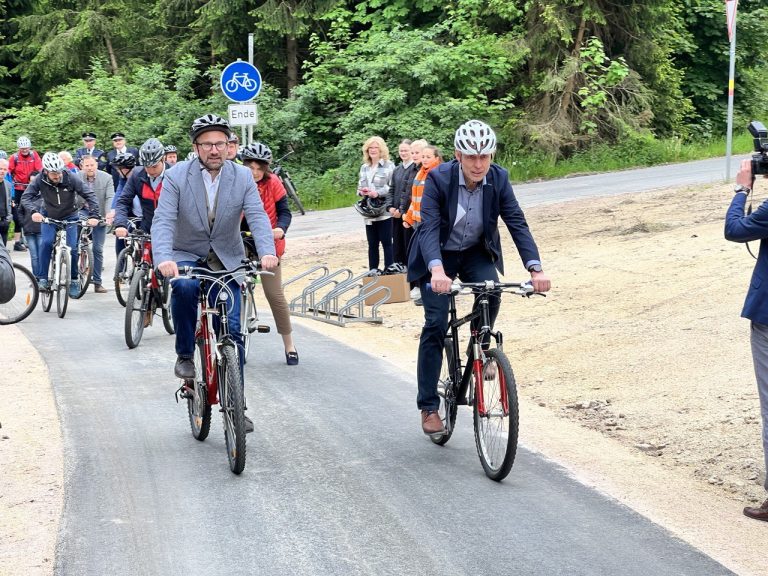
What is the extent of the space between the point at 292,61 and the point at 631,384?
26.8 m

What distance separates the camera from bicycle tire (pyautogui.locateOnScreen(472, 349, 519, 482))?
261 inches

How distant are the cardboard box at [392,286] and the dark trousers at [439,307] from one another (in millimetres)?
7277

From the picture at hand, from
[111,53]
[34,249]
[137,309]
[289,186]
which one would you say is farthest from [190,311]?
[111,53]

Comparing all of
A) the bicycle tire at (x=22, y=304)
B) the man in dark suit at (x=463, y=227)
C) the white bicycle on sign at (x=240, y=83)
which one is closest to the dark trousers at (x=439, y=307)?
the man in dark suit at (x=463, y=227)

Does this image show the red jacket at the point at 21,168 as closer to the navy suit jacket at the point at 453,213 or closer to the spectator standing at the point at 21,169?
the spectator standing at the point at 21,169

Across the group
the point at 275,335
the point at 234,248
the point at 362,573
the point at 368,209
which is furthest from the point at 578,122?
the point at 362,573

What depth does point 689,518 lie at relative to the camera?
618 cm

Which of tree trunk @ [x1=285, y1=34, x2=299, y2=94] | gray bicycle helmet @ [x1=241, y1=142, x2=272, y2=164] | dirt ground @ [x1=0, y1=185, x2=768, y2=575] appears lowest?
dirt ground @ [x1=0, y1=185, x2=768, y2=575]

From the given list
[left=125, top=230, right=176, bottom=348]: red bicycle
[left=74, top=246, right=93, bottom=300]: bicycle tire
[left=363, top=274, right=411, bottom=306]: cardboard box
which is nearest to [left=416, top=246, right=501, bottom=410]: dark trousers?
[left=125, top=230, right=176, bottom=348]: red bicycle

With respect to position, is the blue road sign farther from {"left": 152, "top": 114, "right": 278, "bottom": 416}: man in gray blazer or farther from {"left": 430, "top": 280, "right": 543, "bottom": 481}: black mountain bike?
{"left": 430, "top": 280, "right": 543, "bottom": 481}: black mountain bike

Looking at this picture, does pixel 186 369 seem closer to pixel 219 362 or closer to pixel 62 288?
pixel 219 362

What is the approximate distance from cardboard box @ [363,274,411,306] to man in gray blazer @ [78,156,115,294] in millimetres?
4291

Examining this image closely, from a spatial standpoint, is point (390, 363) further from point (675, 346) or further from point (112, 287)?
point (112, 287)

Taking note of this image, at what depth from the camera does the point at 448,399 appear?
7.55m
